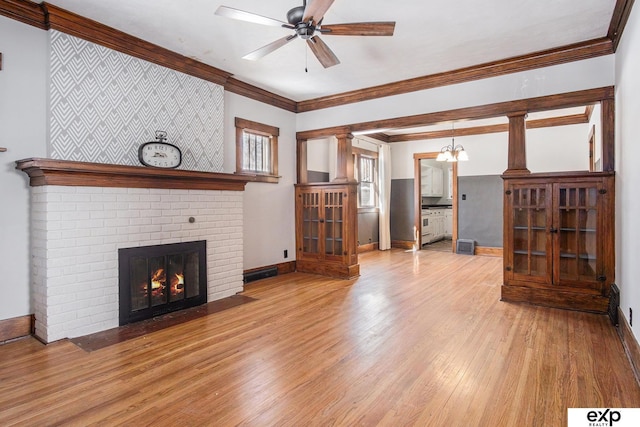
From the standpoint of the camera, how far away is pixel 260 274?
207 inches

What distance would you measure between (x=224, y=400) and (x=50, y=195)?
2.28 m

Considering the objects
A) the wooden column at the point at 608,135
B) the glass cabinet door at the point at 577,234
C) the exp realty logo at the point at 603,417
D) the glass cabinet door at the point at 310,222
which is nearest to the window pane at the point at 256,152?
the glass cabinet door at the point at 310,222

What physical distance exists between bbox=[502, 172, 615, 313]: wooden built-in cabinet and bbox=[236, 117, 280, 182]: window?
335cm

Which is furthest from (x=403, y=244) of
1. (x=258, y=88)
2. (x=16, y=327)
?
(x=16, y=327)

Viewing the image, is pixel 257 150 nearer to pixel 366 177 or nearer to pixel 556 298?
pixel 366 177

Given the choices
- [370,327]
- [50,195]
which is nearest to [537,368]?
[370,327]

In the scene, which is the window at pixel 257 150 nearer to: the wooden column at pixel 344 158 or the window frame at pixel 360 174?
the wooden column at pixel 344 158

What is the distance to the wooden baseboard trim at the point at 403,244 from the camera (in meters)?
8.58

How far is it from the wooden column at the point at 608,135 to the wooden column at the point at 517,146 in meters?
0.72

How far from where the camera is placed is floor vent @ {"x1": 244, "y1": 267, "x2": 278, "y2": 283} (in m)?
5.07

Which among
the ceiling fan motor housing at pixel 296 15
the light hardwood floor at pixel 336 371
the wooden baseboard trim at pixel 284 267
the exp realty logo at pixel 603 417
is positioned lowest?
the exp realty logo at pixel 603 417

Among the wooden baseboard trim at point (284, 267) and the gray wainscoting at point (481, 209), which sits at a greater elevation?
the gray wainscoting at point (481, 209)

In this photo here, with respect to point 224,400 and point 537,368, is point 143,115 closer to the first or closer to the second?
point 224,400

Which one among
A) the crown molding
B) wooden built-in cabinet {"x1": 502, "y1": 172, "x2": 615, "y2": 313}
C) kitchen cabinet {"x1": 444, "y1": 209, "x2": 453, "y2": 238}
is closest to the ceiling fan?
the crown molding
